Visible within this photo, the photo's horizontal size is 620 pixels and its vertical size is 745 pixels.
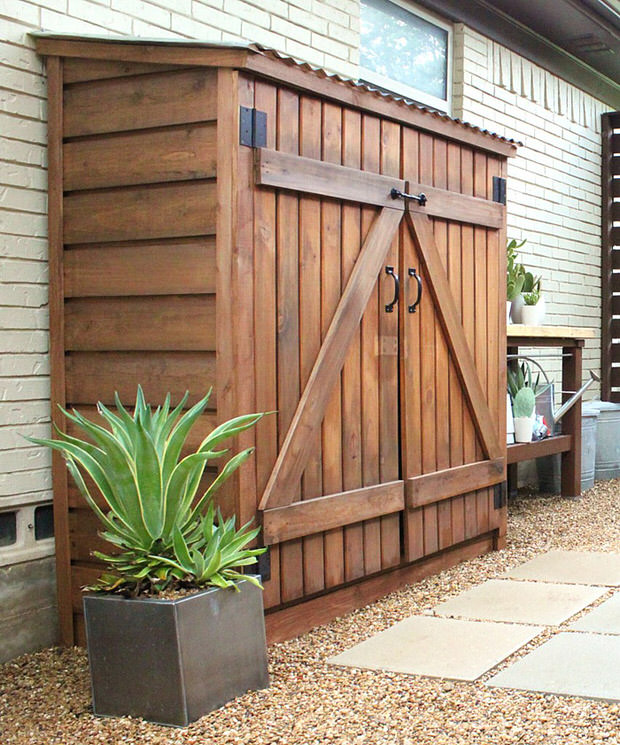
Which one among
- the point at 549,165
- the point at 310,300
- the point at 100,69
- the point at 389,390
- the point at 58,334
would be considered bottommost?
the point at 389,390

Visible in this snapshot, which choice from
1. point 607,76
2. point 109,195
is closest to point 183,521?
point 109,195

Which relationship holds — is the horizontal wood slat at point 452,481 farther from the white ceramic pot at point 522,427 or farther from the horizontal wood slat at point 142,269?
the horizontal wood slat at point 142,269

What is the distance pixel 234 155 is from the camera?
133 inches

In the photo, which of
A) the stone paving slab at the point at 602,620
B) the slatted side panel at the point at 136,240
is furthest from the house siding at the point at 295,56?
the stone paving slab at the point at 602,620

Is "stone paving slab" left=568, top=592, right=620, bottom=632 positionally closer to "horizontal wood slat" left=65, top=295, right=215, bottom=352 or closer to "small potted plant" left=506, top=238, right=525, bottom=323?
"horizontal wood slat" left=65, top=295, right=215, bottom=352

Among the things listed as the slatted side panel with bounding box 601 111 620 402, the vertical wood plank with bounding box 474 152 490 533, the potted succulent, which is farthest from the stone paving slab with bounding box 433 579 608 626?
the slatted side panel with bounding box 601 111 620 402

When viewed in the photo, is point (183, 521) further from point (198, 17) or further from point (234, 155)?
point (198, 17)

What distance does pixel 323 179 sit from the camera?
3797mm

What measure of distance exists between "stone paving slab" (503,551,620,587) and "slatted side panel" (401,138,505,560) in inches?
12.0

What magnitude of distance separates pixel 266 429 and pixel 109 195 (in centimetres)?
95

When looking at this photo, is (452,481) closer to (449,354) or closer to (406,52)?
(449,354)

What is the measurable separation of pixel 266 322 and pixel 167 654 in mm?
1199

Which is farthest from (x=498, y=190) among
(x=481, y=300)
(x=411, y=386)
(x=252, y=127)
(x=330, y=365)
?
(x=252, y=127)

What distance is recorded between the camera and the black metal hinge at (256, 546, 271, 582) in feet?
11.5
